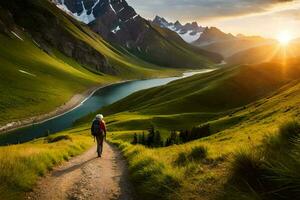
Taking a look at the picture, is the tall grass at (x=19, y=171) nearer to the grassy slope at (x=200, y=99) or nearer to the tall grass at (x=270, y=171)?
the tall grass at (x=270, y=171)

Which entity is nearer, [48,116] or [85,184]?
[85,184]

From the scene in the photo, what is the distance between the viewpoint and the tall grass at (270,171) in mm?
8758

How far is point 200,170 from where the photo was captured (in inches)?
594

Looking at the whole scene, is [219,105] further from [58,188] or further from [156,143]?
[58,188]

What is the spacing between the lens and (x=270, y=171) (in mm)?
10211

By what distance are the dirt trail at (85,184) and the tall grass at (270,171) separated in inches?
191

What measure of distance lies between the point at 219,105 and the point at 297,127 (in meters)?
102

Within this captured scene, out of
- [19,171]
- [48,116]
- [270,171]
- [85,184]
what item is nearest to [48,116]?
[48,116]

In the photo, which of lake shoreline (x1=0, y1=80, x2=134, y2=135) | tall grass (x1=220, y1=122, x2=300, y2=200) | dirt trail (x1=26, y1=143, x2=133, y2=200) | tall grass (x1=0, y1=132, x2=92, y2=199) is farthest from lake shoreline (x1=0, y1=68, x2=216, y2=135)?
tall grass (x1=220, y1=122, x2=300, y2=200)

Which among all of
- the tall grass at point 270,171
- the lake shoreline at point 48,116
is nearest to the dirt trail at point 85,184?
the tall grass at point 270,171

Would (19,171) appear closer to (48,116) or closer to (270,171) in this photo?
(270,171)

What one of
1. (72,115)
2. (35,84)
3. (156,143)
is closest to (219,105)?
(72,115)

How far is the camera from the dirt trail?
15006 millimetres

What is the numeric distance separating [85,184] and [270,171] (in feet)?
29.8
